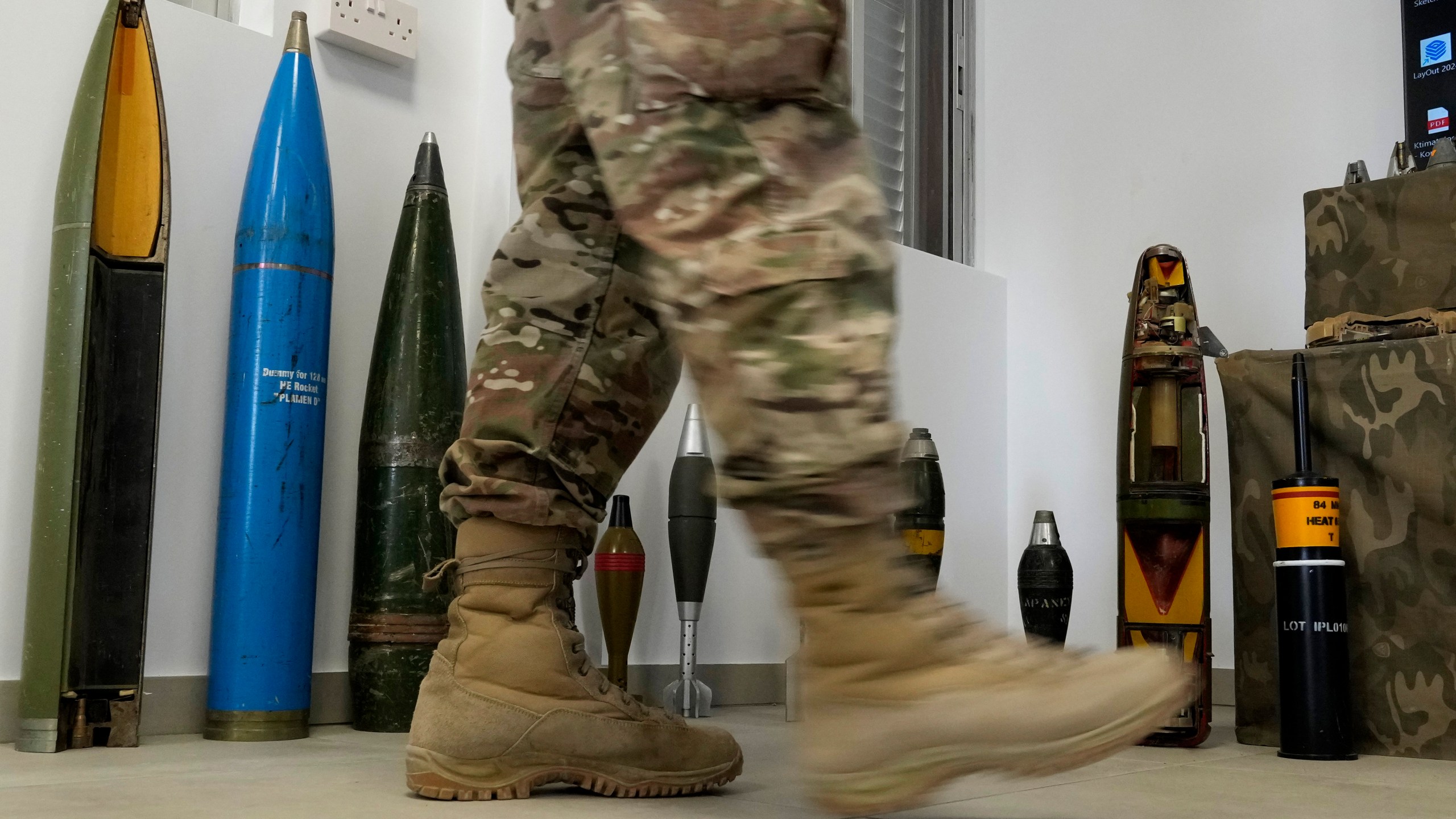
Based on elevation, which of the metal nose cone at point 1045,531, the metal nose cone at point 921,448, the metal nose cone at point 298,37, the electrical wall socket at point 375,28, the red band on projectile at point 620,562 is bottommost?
the red band on projectile at point 620,562

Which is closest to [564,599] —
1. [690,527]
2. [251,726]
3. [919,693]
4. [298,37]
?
[919,693]

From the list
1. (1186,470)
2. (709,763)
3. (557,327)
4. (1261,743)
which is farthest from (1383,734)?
(557,327)

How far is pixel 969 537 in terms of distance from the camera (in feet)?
9.10

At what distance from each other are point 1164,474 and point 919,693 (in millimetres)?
1234

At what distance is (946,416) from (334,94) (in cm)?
151

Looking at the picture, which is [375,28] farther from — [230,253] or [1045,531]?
[1045,531]

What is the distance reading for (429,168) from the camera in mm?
1806

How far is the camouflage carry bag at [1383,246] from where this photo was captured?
169cm

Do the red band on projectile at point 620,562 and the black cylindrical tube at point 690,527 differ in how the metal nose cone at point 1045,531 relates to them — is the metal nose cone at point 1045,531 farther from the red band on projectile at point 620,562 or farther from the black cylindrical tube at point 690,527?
the red band on projectile at point 620,562

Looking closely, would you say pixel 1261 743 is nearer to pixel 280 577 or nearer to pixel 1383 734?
pixel 1383 734

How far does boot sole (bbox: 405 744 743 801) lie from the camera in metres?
0.98

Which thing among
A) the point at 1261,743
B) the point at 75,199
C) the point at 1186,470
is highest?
the point at 75,199

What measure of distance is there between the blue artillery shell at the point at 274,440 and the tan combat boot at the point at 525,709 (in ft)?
2.08

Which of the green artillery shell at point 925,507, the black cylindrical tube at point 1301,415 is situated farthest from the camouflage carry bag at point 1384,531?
the green artillery shell at point 925,507
